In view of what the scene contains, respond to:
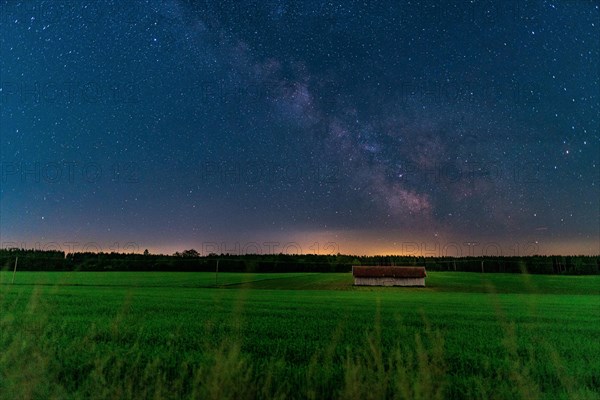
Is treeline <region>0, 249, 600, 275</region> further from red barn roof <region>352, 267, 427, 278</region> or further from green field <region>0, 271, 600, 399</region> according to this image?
green field <region>0, 271, 600, 399</region>

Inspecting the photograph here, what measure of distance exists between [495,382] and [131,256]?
115 meters

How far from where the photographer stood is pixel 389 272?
2464 inches

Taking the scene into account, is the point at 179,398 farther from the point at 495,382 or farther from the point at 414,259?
the point at 414,259

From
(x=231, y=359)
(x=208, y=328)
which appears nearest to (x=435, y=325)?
(x=208, y=328)

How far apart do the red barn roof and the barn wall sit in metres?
0.43

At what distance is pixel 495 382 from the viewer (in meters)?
6.34

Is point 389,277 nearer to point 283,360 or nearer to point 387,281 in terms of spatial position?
point 387,281

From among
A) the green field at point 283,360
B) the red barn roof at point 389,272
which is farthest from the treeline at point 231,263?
the green field at point 283,360

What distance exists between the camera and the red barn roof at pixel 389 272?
6225 centimetres

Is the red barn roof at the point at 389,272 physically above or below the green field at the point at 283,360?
above

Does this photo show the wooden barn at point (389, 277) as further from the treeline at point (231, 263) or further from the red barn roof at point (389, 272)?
the treeline at point (231, 263)

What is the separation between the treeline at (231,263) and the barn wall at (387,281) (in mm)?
28878

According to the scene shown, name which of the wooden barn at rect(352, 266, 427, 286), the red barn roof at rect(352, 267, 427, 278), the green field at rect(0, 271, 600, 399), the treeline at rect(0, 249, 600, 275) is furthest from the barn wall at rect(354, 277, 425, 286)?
the green field at rect(0, 271, 600, 399)

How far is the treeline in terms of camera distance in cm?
9212
